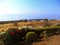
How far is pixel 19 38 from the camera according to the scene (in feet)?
46.4

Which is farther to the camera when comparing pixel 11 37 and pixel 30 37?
pixel 30 37

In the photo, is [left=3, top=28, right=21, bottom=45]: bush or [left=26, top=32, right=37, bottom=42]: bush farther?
[left=26, top=32, right=37, bottom=42]: bush

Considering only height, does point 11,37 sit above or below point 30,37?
above

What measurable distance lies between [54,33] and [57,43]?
4.30 metres

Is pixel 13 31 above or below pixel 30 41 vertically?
above

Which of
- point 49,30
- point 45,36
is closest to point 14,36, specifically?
point 45,36

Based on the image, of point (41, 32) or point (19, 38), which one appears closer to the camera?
point (19, 38)

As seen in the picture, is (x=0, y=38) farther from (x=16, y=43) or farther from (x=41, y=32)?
(x=41, y=32)

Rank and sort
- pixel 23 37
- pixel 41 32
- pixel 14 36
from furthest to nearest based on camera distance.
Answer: pixel 41 32 → pixel 23 37 → pixel 14 36

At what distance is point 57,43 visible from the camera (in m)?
12.3

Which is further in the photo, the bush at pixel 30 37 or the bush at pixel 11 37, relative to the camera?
the bush at pixel 30 37

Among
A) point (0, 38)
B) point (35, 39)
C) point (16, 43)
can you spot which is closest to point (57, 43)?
point (35, 39)

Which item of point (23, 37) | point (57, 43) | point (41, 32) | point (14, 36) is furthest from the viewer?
point (41, 32)

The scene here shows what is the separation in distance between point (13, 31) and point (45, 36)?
127 inches
